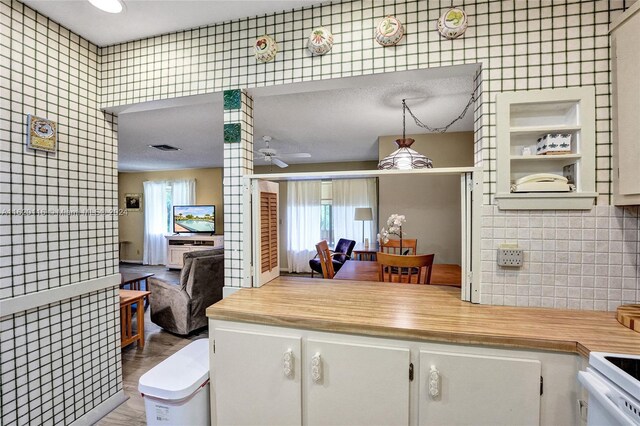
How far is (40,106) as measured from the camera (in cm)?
149

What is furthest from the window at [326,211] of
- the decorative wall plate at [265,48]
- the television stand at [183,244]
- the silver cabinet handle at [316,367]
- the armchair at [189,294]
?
the silver cabinet handle at [316,367]

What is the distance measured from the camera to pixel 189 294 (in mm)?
2979

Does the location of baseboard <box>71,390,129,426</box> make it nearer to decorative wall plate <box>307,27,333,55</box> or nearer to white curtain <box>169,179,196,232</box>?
decorative wall plate <box>307,27,333,55</box>

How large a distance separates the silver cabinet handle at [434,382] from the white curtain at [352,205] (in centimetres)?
472

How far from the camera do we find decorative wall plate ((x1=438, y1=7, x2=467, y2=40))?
1282 millimetres

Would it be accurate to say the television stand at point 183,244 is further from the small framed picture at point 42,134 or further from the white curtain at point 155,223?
the small framed picture at point 42,134

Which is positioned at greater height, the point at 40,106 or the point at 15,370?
the point at 40,106

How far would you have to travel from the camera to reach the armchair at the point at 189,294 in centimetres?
298

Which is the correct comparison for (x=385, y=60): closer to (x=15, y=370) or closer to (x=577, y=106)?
(x=577, y=106)

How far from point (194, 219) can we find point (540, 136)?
267 inches

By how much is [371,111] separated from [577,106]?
6.36ft

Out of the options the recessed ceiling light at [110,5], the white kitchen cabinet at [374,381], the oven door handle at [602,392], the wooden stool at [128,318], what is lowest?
the wooden stool at [128,318]

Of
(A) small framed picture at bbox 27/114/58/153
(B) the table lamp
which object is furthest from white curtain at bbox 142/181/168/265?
(A) small framed picture at bbox 27/114/58/153

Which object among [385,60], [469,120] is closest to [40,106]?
[385,60]
